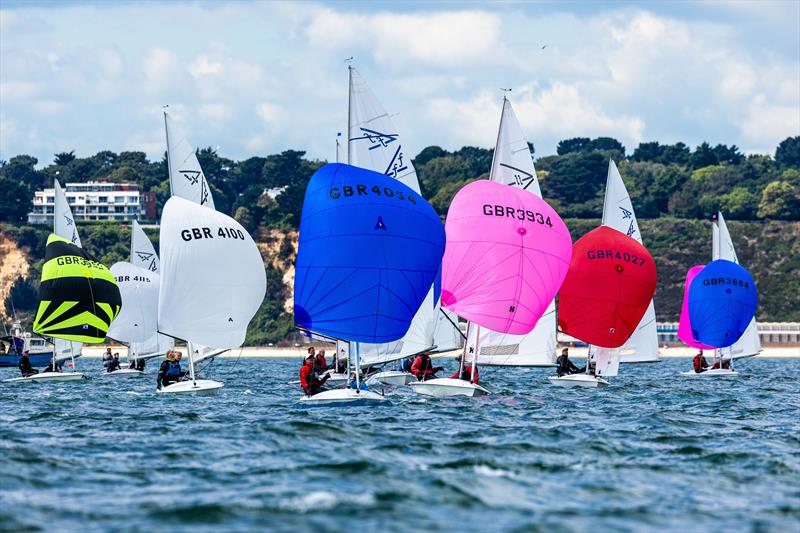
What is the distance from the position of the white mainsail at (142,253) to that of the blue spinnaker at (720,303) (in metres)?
29.0

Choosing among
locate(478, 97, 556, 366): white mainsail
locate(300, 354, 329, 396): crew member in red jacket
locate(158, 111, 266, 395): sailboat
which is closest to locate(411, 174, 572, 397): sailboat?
locate(300, 354, 329, 396): crew member in red jacket

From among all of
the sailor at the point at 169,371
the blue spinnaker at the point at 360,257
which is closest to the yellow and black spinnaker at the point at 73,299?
the sailor at the point at 169,371

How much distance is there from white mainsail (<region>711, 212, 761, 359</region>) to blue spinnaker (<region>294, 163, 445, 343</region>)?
35.9m

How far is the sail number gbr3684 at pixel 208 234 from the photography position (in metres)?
Result: 40.5

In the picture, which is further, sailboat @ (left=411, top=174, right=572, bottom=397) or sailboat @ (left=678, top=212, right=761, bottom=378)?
sailboat @ (left=678, top=212, right=761, bottom=378)

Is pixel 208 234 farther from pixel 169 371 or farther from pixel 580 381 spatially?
A: pixel 580 381

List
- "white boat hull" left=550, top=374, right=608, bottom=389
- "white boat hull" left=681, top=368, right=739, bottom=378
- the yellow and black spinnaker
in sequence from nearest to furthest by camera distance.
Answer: "white boat hull" left=550, top=374, right=608, bottom=389, the yellow and black spinnaker, "white boat hull" left=681, top=368, right=739, bottom=378

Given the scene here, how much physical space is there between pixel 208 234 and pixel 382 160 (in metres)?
8.07

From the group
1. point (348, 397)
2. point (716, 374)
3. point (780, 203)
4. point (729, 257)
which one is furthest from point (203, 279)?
point (780, 203)

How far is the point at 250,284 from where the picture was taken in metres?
41.1

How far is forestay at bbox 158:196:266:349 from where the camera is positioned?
4028cm

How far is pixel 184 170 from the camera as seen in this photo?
1843 inches

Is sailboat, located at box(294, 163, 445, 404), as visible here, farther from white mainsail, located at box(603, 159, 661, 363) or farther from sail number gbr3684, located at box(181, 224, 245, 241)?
white mainsail, located at box(603, 159, 661, 363)

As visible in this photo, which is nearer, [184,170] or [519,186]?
[519,186]
